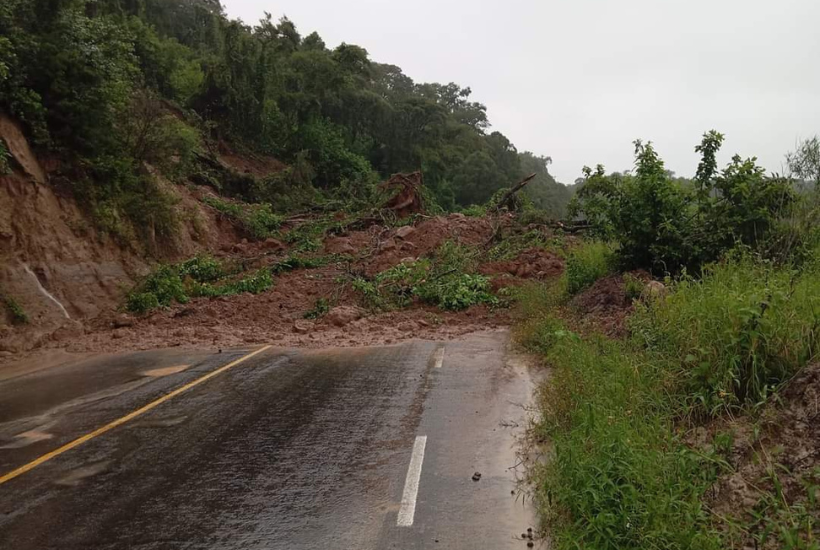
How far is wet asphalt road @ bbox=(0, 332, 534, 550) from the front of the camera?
4.29 metres

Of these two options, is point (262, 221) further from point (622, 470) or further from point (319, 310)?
point (622, 470)

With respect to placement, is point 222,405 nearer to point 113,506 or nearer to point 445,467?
point 113,506

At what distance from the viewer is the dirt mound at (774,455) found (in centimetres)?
376

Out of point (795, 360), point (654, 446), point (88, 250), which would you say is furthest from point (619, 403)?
point (88, 250)

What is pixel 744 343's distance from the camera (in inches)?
210

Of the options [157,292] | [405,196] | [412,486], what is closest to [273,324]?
[157,292]

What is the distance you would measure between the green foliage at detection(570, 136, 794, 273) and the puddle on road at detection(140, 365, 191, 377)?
897 cm

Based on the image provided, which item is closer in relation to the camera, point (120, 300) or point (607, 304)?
point (607, 304)

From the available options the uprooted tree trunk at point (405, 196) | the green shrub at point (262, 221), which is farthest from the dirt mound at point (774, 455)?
the uprooted tree trunk at point (405, 196)

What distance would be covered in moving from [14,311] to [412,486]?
10562 millimetres

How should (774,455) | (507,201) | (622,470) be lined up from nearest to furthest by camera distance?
(774,455) → (622,470) → (507,201)

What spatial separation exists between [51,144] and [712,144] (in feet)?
50.1

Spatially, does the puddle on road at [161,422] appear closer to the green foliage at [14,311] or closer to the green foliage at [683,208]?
the green foliage at [14,311]

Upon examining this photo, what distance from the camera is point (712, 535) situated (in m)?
3.52
